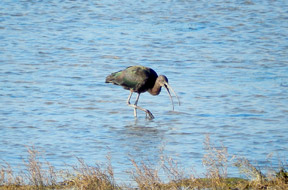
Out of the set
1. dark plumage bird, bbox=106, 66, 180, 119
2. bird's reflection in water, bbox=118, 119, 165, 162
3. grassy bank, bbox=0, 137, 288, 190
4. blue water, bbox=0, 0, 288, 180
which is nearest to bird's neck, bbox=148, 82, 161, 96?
dark plumage bird, bbox=106, 66, 180, 119

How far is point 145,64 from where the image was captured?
54.0 ft

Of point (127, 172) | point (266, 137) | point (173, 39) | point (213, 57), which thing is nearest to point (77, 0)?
point (173, 39)

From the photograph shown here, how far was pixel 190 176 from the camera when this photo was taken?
7.48m

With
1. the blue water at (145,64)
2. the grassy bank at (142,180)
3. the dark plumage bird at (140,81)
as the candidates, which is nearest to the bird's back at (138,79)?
the dark plumage bird at (140,81)

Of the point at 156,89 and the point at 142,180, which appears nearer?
the point at 142,180

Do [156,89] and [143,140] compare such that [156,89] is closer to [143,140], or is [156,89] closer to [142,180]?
[143,140]

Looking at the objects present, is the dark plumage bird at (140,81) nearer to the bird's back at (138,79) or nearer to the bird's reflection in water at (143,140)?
the bird's back at (138,79)

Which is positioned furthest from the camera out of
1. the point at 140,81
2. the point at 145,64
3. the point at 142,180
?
the point at 145,64

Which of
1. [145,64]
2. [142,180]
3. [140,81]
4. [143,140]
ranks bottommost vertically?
[145,64]

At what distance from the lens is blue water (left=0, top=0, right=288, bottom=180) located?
9758 mm

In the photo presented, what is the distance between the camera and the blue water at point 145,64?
32.0 feet

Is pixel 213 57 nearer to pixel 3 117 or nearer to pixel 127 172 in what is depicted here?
pixel 3 117

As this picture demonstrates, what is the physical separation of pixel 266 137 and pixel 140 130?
1922 millimetres

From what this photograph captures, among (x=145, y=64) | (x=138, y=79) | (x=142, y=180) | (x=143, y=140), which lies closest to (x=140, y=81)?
(x=138, y=79)
